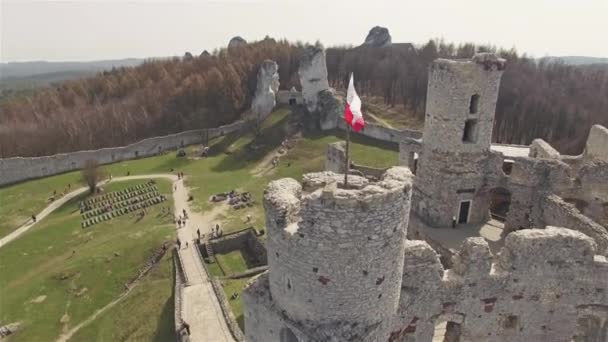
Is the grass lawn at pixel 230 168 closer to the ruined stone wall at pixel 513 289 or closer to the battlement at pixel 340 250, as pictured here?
the ruined stone wall at pixel 513 289

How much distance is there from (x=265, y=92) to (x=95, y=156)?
2858cm

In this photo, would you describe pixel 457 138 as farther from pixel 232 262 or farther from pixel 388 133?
pixel 388 133

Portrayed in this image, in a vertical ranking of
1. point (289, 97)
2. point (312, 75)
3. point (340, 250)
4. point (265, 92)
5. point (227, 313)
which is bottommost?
point (227, 313)

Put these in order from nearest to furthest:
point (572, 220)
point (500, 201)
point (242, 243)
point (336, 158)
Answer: point (572, 220), point (500, 201), point (336, 158), point (242, 243)

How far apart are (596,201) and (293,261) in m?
19.8

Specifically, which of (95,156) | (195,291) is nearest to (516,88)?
(195,291)

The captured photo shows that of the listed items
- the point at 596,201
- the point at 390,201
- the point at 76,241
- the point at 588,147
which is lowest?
the point at 76,241

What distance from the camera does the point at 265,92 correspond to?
69000 mm

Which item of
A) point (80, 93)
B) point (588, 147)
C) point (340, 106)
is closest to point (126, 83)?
point (80, 93)

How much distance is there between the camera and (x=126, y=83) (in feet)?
270

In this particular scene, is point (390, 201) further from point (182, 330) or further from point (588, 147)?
point (588, 147)

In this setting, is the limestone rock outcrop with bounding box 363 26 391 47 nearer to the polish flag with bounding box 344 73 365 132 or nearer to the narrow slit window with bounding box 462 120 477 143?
the narrow slit window with bounding box 462 120 477 143

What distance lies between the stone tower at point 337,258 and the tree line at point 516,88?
56.4 metres

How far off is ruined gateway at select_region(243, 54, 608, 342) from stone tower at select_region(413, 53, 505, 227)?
6 cm
